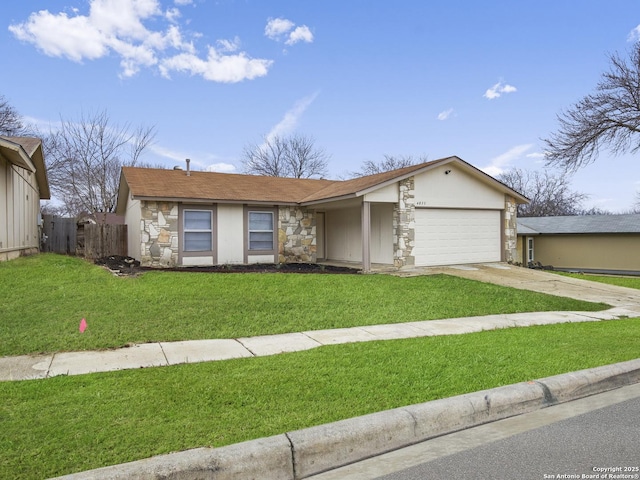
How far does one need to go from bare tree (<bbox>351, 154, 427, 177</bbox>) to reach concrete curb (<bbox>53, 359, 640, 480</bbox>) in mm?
42833

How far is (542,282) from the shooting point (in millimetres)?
13531

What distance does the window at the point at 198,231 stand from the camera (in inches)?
610

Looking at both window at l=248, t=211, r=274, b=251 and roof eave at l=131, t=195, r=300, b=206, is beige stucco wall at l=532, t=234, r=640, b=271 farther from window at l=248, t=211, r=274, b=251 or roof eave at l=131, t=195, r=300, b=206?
window at l=248, t=211, r=274, b=251

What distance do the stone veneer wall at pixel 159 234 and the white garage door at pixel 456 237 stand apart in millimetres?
8206

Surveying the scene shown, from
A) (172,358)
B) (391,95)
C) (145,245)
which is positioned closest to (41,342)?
(172,358)

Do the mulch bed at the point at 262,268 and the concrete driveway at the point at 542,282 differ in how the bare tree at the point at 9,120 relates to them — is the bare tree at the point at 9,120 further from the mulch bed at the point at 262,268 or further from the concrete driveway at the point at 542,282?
the concrete driveway at the point at 542,282

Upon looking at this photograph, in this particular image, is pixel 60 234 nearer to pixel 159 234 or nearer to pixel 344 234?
pixel 159 234

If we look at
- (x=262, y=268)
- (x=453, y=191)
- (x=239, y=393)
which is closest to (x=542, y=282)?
(x=453, y=191)

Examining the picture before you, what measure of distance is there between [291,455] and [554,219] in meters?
29.5

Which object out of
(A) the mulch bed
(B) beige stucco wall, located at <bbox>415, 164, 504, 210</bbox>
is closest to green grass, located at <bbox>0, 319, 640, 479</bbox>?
(A) the mulch bed

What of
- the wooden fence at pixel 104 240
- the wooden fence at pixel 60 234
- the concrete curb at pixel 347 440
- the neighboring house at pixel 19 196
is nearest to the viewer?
the concrete curb at pixel 347 440

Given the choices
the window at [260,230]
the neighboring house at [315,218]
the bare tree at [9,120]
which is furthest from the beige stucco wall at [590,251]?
the bare tree at [9,120]

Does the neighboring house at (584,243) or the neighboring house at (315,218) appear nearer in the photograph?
the neighboring house at (315,218)

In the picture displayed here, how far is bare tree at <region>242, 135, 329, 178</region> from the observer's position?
4050 centimetres
